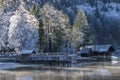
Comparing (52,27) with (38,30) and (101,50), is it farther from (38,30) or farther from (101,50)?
(101,50)

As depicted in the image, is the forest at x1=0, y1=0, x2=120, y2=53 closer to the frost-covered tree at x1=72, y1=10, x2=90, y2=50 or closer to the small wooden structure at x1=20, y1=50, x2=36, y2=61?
the frost-covered tree at x1=72, y1=10, x2=90, y2=50

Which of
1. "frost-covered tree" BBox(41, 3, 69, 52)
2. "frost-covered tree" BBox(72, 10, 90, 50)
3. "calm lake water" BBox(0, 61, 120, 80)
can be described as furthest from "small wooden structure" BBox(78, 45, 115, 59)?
"calm lake water" BBox(0, 61, 120, 80)

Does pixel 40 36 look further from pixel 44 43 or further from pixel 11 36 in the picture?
pixel 11 36

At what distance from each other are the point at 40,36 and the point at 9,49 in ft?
33.9

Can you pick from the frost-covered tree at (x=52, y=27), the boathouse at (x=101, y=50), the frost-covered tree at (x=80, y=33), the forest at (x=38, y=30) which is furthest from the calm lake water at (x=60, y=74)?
the frost-covered tree at (x=80, y=33)

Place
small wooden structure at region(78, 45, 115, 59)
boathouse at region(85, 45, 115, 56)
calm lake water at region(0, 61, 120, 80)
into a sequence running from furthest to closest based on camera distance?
boathouse at region(85, 45, 115, 56) < small wooden structure at region(78, 45, 115, 59) < calm lake water at region(0, 61, 120, 80)

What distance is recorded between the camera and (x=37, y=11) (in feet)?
392

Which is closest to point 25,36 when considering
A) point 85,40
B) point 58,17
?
point 58,17

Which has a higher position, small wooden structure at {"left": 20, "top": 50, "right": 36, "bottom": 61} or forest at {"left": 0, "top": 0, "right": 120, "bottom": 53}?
forest at {"left": 0, "top": 0, "right": 120, "bottom": 53}

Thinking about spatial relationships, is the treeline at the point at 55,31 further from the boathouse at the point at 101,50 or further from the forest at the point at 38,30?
the boathouse at the point at 101,50

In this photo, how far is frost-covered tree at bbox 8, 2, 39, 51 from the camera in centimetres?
9956

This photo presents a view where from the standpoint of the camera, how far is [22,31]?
331 ft

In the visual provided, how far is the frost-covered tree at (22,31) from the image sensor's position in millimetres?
99562

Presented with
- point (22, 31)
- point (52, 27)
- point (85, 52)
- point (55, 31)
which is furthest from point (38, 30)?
point (85, 52)
